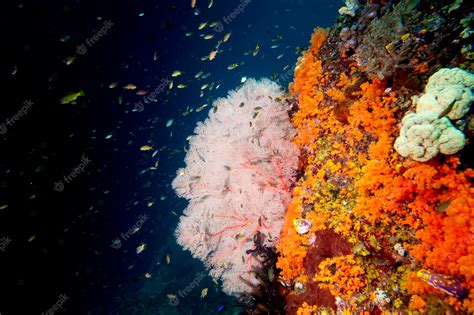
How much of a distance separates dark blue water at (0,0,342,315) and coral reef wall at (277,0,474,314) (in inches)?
162

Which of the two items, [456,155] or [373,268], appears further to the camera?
[373,268]

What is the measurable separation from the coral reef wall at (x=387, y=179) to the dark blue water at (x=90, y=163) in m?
4.11

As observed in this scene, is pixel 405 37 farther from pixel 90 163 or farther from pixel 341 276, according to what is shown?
pixel 90 163

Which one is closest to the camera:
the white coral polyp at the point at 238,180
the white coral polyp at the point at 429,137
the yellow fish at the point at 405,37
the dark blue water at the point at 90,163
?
the white coral polyp at the point at 429,137

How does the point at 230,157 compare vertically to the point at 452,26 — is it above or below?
below

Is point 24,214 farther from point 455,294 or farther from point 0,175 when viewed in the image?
point 455,294

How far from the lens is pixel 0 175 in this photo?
10070mm

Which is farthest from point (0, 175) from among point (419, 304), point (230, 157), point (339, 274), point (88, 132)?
point (419, 304)

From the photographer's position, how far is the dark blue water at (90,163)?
11109mm

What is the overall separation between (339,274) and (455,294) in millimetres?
1215

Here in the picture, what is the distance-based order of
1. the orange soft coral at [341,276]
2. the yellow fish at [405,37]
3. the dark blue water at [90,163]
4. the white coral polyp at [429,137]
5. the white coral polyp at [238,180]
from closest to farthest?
the white coral polyp at [429,137], the orange soft coral at [341,276], the yellow fish at [405,37], the white coral polyp at [238,180], the dark blue water at [90,163]

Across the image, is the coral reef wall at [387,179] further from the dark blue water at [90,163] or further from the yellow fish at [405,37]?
the dark blue water at [90,163]

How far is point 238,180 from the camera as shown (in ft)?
17.0

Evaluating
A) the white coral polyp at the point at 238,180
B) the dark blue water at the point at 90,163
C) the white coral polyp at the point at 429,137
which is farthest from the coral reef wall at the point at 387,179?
the dark blue water at the point at 90,163
